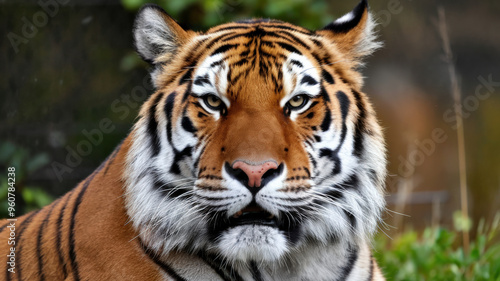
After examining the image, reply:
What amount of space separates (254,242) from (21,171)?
113 inches

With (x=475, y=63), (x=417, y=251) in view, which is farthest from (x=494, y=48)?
(x=417, y=251)

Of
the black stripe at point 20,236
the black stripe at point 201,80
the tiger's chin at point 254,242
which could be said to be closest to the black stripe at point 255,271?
the tiger's chin at point 254,242

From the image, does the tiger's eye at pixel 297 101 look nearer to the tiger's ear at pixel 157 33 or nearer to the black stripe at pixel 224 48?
the black stripe at pixel 224 48

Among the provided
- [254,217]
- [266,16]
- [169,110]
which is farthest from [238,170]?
[266,16]

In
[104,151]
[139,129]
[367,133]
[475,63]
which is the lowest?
[104,151]

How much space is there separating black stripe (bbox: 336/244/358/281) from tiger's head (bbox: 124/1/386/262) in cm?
7

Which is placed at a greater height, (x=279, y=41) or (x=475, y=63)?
(x=475, y=63)

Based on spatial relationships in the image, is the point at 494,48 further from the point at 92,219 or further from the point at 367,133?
the point at 92,219

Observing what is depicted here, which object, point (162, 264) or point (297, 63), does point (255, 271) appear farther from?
point (297, 63)

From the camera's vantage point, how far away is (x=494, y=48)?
Result: 5.07 meters

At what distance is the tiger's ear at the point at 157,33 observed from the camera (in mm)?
2236

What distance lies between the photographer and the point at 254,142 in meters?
1.90

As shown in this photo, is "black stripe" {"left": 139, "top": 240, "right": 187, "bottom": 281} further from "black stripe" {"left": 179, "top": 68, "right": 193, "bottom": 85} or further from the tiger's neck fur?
"black stripe" {"left": 179, "top": 68, "right": 193, "bottom": 85}

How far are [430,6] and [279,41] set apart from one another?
321cm
